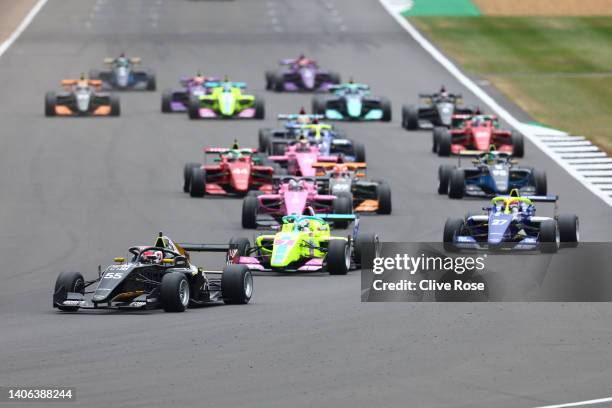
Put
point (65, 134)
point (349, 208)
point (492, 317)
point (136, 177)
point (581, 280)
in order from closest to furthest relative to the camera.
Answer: point (492, 317)
point (581, 280)
point (349, 208)
point (136, 177)
point (65, 134)

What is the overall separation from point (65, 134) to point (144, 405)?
4201cm

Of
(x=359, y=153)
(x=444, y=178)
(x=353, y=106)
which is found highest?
(x=353, y=106)

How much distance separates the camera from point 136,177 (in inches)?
2173

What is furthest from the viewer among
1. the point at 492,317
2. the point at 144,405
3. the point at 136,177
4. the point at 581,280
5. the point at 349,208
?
the point at 136,177

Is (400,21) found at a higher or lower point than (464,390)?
higher

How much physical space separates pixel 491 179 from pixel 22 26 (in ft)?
158

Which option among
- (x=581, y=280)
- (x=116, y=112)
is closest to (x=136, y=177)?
(x=116, y=112)

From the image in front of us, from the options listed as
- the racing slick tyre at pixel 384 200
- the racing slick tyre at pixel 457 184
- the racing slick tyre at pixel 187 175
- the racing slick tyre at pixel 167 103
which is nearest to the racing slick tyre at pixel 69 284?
the racing slick tyre at pixel 384 200

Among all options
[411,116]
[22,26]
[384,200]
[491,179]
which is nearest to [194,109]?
[411,116]

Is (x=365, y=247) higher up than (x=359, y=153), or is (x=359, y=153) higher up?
(x=359, y=153)

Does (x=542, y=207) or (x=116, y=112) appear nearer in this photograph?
(x=542, y=207)

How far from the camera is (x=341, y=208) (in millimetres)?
45312

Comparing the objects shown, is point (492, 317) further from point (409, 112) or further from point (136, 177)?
point (409, 112)

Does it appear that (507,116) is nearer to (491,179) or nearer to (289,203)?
(491,179)
